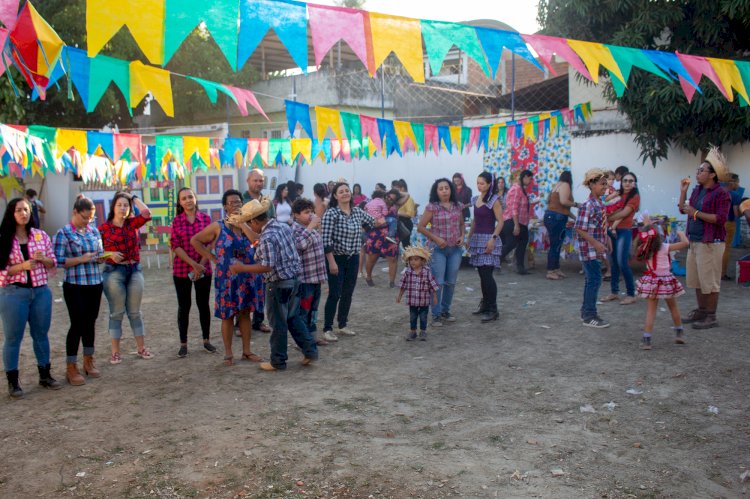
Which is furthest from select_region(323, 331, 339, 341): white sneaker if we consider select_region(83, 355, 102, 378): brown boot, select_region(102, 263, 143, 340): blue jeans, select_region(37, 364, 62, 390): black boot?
select_region(37, 364, 62, 390): black boot

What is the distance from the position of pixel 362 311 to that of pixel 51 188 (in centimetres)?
1794

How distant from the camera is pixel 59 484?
13.7 feet

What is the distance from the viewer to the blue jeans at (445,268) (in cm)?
816

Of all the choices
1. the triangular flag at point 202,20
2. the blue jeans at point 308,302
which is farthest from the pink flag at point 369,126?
the triangular flag at point 202,20

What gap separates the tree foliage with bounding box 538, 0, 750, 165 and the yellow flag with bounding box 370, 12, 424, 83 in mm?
7609

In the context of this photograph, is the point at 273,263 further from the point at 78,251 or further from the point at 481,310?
the point at 481,310

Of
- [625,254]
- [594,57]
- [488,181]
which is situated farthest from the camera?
[625,254]

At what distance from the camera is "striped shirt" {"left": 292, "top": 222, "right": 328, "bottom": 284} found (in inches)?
267

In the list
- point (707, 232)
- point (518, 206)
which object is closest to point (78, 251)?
point (707, 232)

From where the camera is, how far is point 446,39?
534cm

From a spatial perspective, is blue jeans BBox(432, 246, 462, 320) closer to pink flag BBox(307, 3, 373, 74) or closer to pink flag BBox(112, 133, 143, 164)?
pink flag BBox(307, 3, 373, 74)

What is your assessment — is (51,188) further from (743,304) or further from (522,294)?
(743,304)

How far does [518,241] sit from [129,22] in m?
9.15

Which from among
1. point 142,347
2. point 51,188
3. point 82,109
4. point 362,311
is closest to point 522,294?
point 362,311
